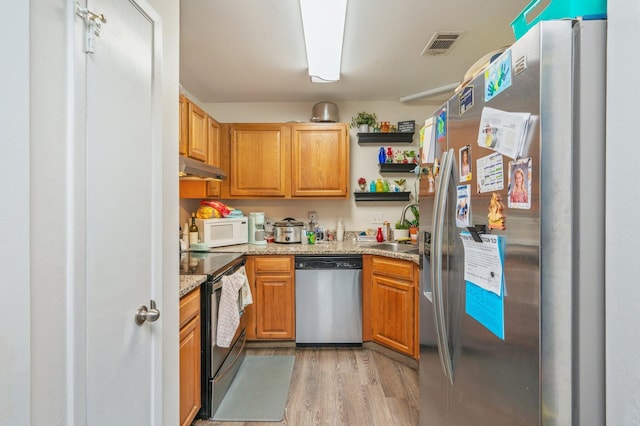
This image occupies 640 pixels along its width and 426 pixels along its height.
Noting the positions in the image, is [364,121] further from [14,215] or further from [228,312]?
[14,215]

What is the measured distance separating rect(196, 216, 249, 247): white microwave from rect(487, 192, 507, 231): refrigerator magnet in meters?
2.41

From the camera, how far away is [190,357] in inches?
67.6

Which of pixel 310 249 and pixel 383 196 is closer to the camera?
pixel 310 249

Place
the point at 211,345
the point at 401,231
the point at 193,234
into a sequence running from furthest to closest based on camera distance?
the point at 401,231 < the point at 193,234 < the point at 211,345

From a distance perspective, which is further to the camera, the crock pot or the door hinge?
the crock pot

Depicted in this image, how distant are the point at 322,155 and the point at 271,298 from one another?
1.50 metres

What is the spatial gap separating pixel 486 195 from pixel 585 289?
0.35 metres

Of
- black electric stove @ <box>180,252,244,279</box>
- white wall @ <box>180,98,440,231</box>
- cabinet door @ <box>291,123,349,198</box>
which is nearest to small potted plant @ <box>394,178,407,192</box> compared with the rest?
white wall @ <box>180,98,440,231</box>

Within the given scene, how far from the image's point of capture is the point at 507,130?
2.86 feet

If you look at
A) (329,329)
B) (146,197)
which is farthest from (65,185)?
(329,329)

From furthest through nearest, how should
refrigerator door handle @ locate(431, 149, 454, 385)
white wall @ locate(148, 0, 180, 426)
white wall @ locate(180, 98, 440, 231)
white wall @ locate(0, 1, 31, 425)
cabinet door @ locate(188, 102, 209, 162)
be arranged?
white wall @ locate(180, 98, 440, 231) → cabinet door @ locate(188, 102, 209, 162) → white wall @ locate(148, 0, 180, 426) → refrigerator door handle @ locate(431, 149, 454, 385) → white wall @ locate(0, 1, 31, 425)

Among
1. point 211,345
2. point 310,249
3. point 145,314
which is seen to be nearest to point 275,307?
point 310,249

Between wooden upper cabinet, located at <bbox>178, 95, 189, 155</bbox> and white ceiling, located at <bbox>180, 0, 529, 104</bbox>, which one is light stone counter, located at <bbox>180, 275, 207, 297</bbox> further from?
white ceiling, located at <bbox>180, 0, 529, 104</bbox>

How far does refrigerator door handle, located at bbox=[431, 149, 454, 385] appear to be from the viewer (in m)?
1.20
